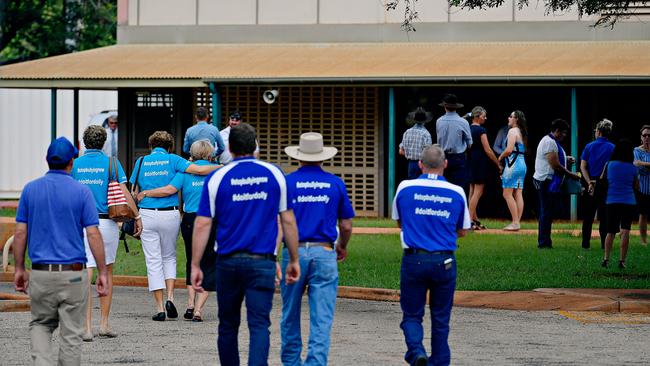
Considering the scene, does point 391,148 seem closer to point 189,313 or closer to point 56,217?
point 189,313

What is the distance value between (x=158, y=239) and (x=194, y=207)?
47 centimetres

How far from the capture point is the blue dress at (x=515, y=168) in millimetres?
20828

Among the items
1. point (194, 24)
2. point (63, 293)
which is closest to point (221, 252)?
point (63, 293)

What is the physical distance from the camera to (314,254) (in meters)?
9.56

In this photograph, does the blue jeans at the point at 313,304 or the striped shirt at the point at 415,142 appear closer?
the blue jeans at the point at 313,304

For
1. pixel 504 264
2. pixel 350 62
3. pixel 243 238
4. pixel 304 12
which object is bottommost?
pixel 504 264

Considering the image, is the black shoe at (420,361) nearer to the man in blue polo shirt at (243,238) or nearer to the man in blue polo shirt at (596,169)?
the man in blue polo shirt at (243,238)

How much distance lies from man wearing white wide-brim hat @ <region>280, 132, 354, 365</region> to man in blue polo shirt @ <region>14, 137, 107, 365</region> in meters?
1.39

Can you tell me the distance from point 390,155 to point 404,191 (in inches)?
562

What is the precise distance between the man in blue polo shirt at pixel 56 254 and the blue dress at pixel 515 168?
12249 mm

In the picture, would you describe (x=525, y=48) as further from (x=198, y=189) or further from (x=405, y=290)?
(x=405, y=290)

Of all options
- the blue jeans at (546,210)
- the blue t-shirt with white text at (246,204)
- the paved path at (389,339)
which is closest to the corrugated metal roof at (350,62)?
the blue jeans at (546,210)

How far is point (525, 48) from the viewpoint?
24.9 meters

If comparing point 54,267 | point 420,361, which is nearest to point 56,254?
point 54,267
